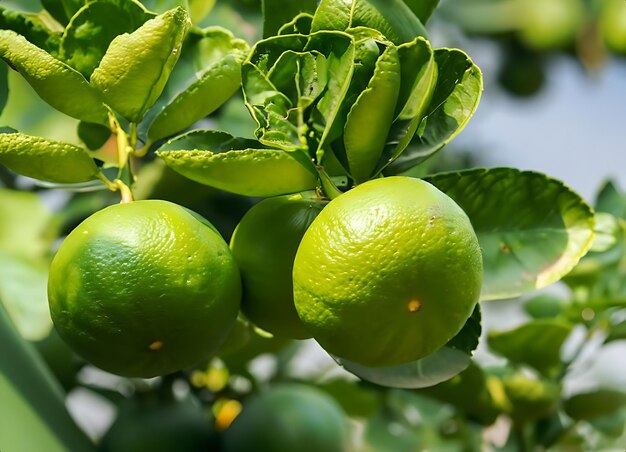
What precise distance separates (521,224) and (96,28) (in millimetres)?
421

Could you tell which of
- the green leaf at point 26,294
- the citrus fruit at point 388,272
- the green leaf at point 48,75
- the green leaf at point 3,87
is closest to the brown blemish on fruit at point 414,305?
the citrus fruit at point 388,272

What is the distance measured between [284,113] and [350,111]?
0.06 metres

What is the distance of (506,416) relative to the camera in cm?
120

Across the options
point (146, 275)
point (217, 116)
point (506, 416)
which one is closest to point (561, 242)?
point (146, 275)

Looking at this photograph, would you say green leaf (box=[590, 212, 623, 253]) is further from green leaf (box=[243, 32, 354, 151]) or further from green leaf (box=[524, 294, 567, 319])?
green leaf (box=[243, 32, 354, 151])

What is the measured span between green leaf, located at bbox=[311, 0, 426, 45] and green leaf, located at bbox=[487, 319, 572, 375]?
539 mm

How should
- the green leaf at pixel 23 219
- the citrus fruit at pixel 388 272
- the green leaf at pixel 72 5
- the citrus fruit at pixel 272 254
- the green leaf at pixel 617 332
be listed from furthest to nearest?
1. the green leaf at pixel 23 219
2. the green leaf at pixel 617 332
3. the green leaf at pixel 72 5
4. the citrus fruit at pixel 272 254
5. the citrus fruit at pixel 388 272

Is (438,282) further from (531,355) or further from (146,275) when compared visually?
(531,355)

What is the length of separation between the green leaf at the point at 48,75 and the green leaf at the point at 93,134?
0.10m

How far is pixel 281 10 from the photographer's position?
785 mm

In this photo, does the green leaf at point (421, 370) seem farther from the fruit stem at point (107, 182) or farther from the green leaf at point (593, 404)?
the green leaf at point (593, 404)

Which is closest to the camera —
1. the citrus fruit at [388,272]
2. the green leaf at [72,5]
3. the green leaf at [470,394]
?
the citrus fruit at [388,272]

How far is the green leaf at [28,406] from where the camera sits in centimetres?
83

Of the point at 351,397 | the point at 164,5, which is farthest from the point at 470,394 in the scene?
the point at 164,5
